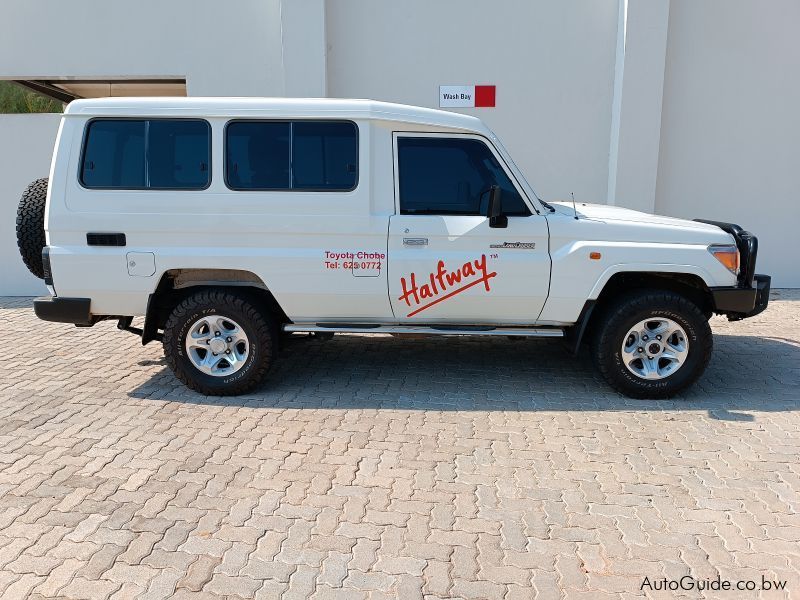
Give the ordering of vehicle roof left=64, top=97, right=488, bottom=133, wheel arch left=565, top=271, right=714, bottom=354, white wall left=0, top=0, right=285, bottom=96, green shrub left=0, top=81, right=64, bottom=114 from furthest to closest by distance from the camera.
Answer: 1. green shrub left=0, top=81, right=64, bottom=114
2. white wall left=0, top=0, right=285, bottom=96
3. wheel arch left=565, top=271, right=714, bottom=354
4. vehicle roof left=64, top=97, right=488, bottom=133

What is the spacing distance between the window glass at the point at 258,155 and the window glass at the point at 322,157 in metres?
0.08

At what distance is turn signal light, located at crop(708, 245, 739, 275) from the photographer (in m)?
4.57

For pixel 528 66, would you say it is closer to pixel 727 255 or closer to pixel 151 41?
pixel 727 255

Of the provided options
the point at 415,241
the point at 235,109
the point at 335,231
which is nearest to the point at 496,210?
the point at 415,241

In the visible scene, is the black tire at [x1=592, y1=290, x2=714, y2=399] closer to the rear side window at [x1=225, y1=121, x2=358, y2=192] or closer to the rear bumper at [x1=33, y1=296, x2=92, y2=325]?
the rear side window at [x1=225, y1=121, x2=358, y2=192]

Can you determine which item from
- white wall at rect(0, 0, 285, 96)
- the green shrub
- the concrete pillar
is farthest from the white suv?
the green shrub

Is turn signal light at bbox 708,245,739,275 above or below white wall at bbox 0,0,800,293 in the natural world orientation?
below

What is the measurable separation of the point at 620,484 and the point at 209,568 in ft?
7.30

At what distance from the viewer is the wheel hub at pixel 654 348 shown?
15.3ft

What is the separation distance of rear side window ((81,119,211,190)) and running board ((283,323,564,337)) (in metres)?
1.32

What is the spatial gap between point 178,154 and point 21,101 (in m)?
5.34

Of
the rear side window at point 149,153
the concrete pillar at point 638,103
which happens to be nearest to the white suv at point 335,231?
the rear side window at point 149,153

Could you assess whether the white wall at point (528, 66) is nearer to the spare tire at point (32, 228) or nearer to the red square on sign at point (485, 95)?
the red square on sign at point (485, 95)

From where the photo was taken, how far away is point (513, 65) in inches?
317
